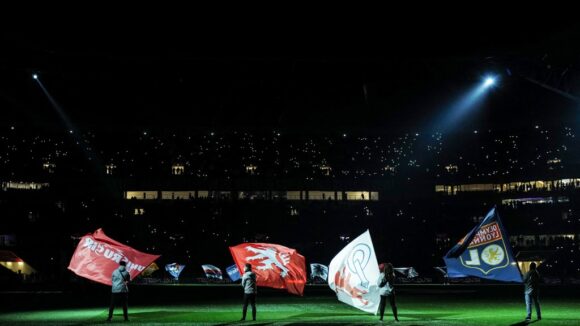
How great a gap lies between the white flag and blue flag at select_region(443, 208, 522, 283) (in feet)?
7.51

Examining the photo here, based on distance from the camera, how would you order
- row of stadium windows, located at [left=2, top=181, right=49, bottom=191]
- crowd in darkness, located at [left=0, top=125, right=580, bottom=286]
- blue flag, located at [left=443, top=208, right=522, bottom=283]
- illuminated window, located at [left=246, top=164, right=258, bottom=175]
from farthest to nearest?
illuminated window, located at [left=246, top=164, right=258, bottom=175] < row of stadium windows, located at [left=2, top=181, right=49, bottom=191] < crowd in darkness, located at [left=0, top=125, right=580, bottom=286] < blue flag, located at [left=443, top=208, right=522, bottom=283]

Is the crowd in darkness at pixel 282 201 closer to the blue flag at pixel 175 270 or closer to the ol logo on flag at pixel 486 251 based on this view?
the blue flag at pixel 175 270

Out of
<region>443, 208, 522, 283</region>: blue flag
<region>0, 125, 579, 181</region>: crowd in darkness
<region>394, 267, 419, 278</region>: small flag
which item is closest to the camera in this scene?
<region>443, 208, 522, 283</region>: blue flag

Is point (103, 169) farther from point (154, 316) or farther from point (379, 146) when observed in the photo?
point (154, 316)

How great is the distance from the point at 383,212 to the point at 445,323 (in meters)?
58.0

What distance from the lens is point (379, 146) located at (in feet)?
306

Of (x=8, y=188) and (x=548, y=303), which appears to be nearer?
(x=548, y=303)

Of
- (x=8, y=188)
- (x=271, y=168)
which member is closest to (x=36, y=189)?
(x=8, y=188)

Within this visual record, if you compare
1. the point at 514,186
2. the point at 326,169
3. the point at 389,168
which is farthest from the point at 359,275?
the point at 514,186

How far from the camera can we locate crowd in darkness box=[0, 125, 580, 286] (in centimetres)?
6338

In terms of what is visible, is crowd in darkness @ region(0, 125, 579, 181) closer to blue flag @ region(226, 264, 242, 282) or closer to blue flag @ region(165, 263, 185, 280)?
blue flag @ region(165, 263, 185, 280)

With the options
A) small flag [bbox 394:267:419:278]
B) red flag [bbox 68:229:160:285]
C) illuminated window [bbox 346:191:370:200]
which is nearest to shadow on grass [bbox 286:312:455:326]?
red flag [bbox 68:229:160:285]

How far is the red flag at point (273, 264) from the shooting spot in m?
20.8

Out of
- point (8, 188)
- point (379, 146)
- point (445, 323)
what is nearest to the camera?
point (445, 323)
